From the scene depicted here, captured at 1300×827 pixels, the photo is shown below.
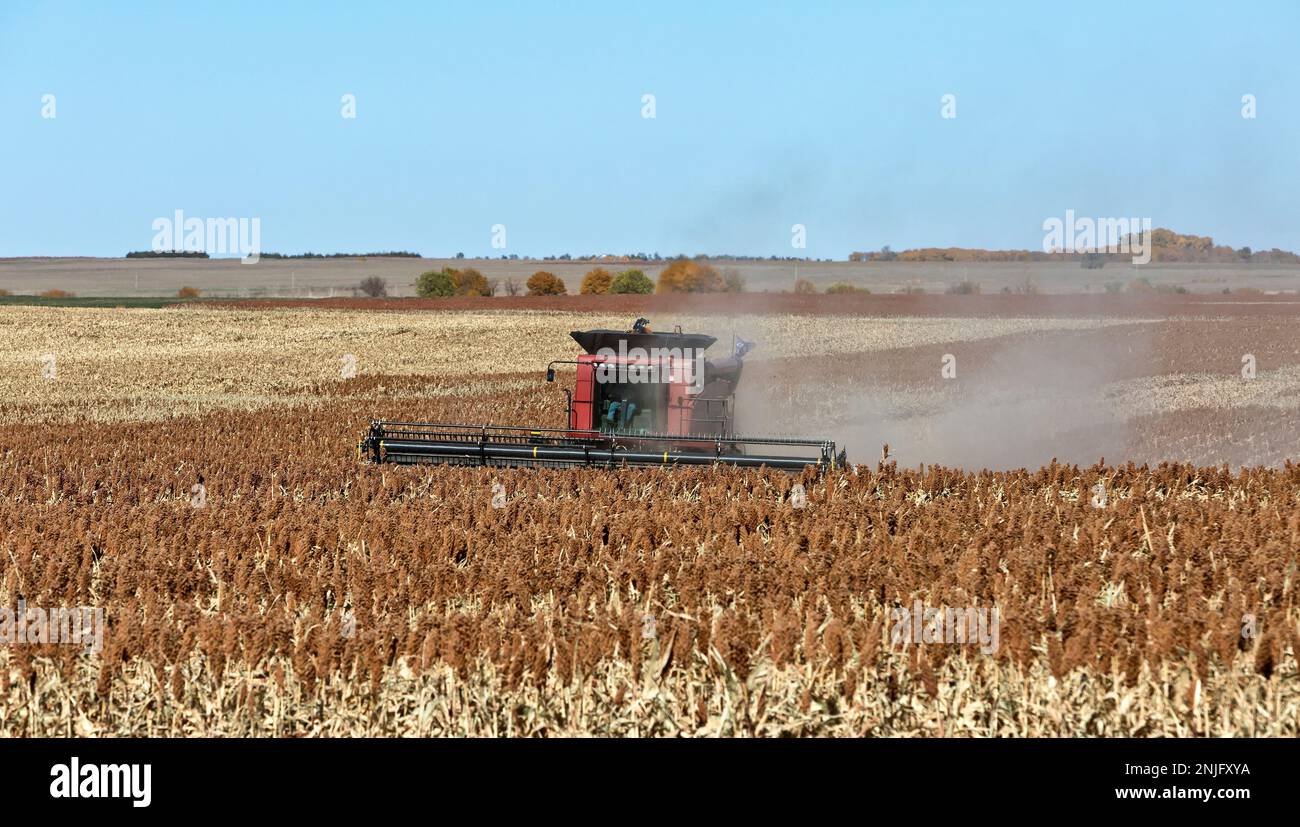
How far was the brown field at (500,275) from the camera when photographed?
74812 millimetres

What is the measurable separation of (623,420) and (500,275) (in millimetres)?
86865

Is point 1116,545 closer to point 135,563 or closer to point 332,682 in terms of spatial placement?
point 332,682

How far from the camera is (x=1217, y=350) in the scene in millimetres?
34031

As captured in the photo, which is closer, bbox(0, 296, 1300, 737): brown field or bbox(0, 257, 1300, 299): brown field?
bbox(0, 296, 1300, 737): brown field

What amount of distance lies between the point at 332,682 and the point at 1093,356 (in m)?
30.7

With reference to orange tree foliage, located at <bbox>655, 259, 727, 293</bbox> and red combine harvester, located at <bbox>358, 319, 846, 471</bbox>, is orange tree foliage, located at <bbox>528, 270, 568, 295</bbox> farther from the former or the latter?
red combine harvester, located at <bbox>358, 319, 846, 471</bbox>

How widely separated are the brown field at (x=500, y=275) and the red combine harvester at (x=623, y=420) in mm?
37544

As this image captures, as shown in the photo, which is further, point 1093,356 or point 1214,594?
point 1093,356

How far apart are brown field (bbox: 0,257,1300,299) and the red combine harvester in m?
37.5

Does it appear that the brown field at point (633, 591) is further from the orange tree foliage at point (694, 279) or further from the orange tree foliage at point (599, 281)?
the orange tree foliage at point (599, 281)

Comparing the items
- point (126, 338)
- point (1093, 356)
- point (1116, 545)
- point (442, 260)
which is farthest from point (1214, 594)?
point (442, 260)

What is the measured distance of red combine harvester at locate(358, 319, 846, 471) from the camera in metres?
14.1
